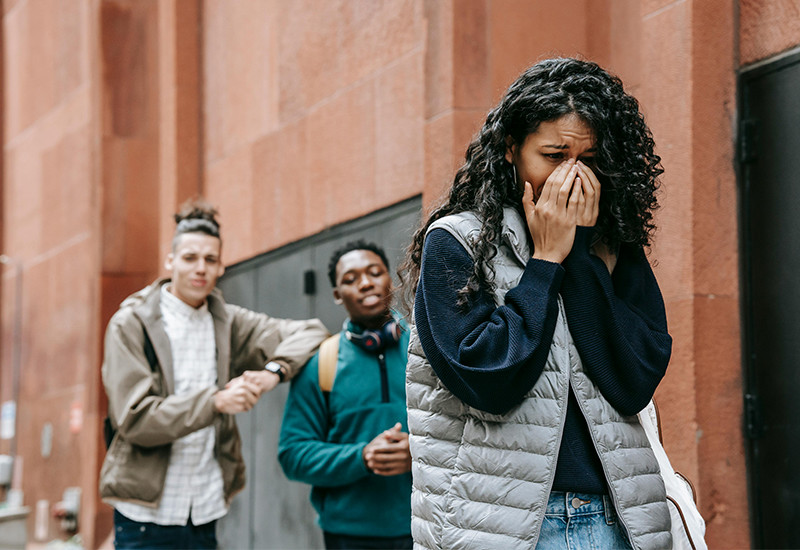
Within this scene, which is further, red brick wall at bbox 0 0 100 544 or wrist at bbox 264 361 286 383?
red brick wall at bbox 0 0 100 544

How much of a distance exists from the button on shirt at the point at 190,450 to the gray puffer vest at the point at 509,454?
2850mm

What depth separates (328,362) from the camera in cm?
567

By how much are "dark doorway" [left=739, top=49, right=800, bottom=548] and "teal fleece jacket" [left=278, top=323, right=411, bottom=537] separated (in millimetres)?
1590

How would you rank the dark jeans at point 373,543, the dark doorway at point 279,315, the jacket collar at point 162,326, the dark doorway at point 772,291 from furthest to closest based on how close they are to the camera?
the dark doorway at point 279,315
the jacket collar at point 162,326
the dark jeans at point 373,543
the dark doorway at point 772,291

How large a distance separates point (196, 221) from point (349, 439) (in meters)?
1.58

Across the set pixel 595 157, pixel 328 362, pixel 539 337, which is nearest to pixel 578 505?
pixel 539 337

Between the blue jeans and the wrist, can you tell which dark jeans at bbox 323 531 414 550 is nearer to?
the wrist

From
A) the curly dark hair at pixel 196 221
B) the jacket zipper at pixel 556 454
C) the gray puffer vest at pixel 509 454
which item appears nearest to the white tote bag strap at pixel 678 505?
the gray puffer vest at pixel 509 454

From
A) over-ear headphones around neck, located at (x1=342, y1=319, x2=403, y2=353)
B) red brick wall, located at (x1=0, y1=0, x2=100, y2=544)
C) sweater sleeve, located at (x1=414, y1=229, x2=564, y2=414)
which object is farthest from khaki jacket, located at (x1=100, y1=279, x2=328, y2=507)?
red brick wall, located at (x1=0, y1=0, x2=100, y2=544)

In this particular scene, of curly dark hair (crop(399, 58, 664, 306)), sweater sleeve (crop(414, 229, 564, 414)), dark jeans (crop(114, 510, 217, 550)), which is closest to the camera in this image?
sweater sleeve (crop(414, 229, 564, 414))

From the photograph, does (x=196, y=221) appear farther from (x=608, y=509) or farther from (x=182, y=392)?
(x=608, y=509)

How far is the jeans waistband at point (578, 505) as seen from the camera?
2.96 metres

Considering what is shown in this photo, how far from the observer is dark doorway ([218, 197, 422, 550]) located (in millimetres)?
8930

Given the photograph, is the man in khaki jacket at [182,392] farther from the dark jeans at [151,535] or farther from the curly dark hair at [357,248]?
the curly dark hair at [357,248]
